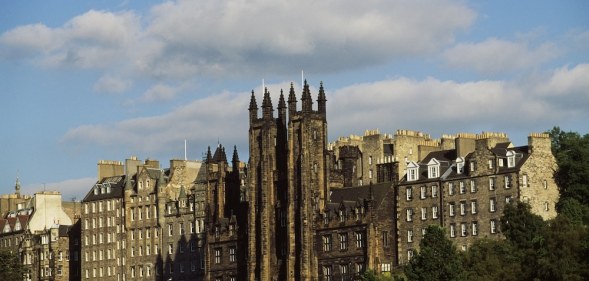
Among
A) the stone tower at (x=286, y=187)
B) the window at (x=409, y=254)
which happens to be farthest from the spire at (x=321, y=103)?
the window at (x=409, y=254)

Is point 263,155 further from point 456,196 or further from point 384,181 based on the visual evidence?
point 456,196

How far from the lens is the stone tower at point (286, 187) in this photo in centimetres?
18500

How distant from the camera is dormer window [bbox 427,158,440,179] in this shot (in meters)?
179

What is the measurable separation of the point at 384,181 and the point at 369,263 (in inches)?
638

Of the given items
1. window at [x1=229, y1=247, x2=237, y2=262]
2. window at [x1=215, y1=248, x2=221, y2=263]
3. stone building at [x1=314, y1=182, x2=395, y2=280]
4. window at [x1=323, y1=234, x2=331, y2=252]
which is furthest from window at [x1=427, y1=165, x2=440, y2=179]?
window at [x1=215, y1=248, x2=221, y2=263]

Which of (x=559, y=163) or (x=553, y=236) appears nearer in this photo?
(x=553, y=236)

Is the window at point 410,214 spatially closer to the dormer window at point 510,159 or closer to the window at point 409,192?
the window at point 409,192

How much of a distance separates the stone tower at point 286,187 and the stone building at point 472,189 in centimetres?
1038

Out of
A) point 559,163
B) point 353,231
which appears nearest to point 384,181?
point 353,231

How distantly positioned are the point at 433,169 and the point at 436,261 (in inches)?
1057

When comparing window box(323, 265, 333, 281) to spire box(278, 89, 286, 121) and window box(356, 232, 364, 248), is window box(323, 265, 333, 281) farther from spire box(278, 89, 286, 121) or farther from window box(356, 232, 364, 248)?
spire box(278, 89, 286, 121)

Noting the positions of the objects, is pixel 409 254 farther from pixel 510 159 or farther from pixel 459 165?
pixel 510 159

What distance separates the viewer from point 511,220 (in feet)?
525

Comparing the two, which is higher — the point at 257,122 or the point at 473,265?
the point at 257,122
